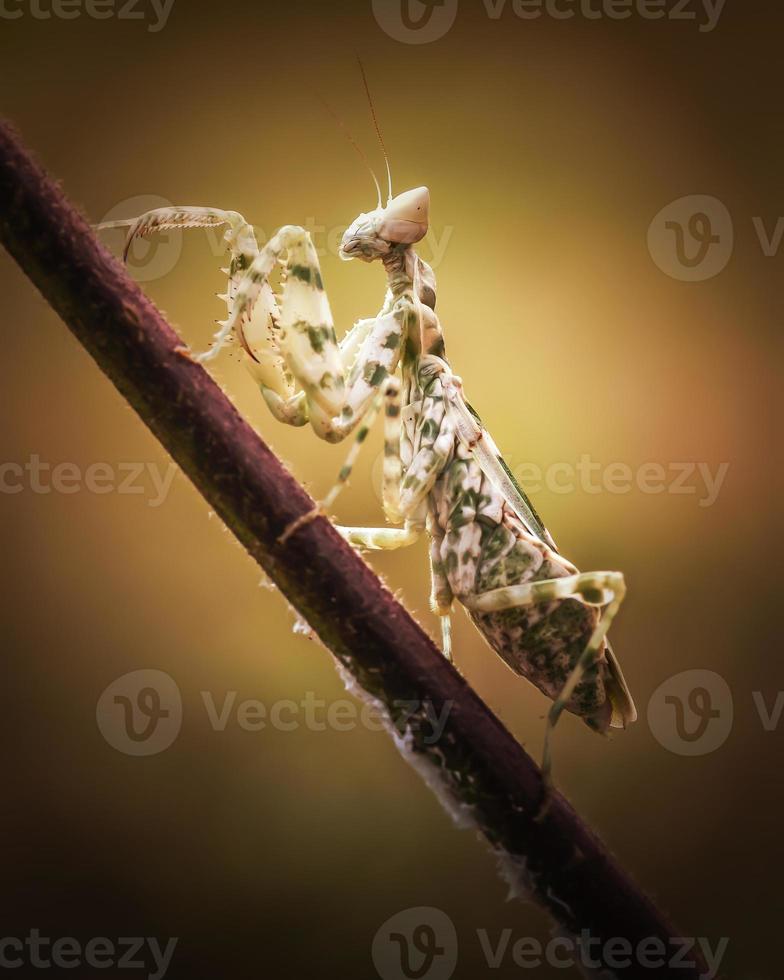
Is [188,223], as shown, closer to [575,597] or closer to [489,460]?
[489,460]

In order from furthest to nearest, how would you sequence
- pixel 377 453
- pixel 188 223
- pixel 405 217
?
1. pixel 377 453
2. pixel 405 217
3. pixel 188 223

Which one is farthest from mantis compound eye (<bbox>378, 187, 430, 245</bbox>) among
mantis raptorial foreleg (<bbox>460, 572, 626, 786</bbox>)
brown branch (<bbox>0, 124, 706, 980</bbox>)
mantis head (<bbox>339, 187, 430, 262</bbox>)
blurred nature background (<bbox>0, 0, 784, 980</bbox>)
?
blurred nature background (<bbox>0, 0, 784, 980</bbox>)

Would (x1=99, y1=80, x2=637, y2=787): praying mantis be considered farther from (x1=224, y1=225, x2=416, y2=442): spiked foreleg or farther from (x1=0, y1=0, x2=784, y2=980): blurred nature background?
(x1=0, y1=0, x2=784, y2=980): blurred nature background

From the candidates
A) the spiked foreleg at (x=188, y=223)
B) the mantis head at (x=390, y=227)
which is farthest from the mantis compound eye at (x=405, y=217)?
the spiked foreleg at (x=188, y=223)

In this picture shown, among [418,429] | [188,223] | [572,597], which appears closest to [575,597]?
[572,597]

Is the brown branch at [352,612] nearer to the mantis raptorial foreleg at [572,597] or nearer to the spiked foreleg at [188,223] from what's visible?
the mantis raptorial foreleg at [572,597]

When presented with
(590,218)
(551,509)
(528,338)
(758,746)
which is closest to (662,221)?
(590,218)

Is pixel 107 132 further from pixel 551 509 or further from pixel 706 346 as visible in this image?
pixel 706 346

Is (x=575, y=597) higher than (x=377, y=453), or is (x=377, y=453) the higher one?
(x=377, y=453)
